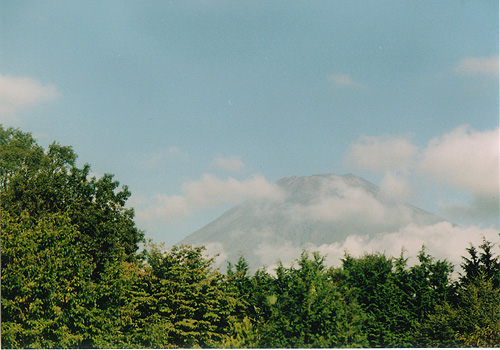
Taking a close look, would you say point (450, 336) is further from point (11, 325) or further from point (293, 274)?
point (11, 325)

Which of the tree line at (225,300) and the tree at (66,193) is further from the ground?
the tree at (66,193)

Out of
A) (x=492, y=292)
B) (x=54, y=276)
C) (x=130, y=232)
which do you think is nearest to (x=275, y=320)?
(x=54, y=276)

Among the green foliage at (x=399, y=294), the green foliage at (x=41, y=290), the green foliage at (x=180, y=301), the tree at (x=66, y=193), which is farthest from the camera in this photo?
the tree at (x=66, y=193)

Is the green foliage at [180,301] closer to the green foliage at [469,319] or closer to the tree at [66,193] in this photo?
the tree at [66,193]

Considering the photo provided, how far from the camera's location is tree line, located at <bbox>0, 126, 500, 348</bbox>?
1619 cm

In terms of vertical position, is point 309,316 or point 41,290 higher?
point 41,290

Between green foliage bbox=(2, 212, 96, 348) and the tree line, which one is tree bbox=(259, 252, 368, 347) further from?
green foliage bbox=(2, 212, 96, 348)

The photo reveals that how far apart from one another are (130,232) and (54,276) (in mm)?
11912

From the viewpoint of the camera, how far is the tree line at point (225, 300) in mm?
16188

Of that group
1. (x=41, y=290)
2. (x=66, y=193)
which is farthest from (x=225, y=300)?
(x=66, y=193)

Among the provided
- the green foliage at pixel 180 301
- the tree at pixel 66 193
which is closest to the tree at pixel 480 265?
the green foliage at pixel 180 301

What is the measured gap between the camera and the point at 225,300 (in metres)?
18.9

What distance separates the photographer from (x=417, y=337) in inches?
774

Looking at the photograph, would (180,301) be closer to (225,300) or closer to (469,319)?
(225,300)
